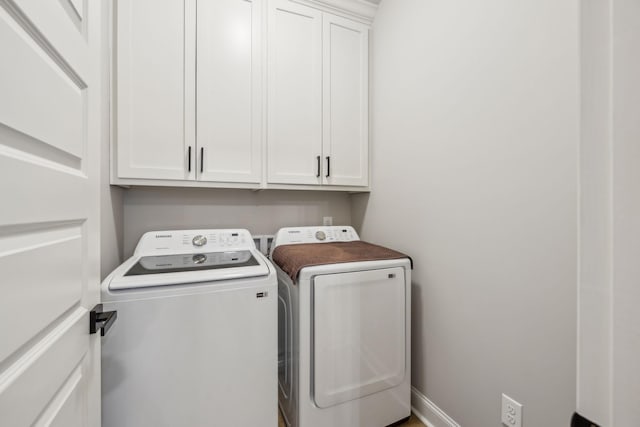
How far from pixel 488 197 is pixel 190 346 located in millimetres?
1489

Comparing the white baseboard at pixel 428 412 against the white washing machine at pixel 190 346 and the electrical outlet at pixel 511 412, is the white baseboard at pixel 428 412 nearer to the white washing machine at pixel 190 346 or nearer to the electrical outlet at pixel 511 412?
the electrical outlet at pixel 511 412

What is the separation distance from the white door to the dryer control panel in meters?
1.13

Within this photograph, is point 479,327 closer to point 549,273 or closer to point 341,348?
point 549,273

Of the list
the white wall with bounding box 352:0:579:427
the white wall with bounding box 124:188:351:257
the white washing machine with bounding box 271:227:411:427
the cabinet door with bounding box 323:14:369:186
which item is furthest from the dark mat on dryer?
the cabinet door with bounding box 323:14:369:186

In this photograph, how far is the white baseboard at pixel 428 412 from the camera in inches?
54.6

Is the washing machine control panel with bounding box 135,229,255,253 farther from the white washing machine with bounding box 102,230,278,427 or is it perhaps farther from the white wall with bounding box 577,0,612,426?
the white wall with bounding box 577,0,612,426

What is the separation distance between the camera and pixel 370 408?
4.58ft

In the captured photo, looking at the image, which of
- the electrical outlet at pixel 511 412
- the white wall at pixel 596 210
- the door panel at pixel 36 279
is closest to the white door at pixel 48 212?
the door panel at pixel 36 279

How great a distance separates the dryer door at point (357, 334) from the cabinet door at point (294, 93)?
0.86 metres

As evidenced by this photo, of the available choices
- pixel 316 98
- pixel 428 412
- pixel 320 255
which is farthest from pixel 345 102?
pixel 428 412

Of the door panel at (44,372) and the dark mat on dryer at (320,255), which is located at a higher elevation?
the dark mat on dryer at (320,255)

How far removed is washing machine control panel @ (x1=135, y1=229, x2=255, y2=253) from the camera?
1540mm

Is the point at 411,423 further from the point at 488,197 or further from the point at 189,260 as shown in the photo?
the point at 189,260

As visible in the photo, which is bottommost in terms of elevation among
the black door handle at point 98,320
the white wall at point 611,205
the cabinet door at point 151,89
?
A: the black door handle at point 98,320
